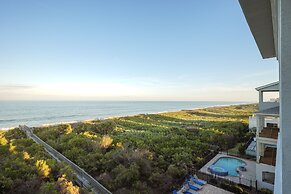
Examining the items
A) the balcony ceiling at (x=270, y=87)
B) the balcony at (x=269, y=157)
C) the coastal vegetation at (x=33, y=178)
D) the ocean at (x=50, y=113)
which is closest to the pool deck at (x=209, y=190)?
the balcony at (x=269, y=157)

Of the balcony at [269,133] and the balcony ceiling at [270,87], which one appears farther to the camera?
the balcony ceiling at [270,87]

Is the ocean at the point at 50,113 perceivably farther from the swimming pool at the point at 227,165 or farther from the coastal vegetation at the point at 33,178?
the swimming pool at the point at 227,165

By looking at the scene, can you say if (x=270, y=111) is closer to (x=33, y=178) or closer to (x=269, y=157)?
(x=269, y=157)

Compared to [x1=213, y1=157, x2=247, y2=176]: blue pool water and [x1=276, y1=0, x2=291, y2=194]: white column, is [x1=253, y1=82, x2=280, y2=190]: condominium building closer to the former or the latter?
[x1=213, y1=157, x2=247, y2=176]: blue pool water

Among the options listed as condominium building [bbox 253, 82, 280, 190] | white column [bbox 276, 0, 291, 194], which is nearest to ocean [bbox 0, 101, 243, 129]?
condominium building [bbox 253, 82, 280, 190]

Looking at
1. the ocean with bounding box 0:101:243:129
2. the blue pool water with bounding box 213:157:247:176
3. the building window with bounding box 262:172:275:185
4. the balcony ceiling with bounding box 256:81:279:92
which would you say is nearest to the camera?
the building window with bounding box 262:172:275:185

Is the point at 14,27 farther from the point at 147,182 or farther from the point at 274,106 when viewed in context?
the point at 274,106

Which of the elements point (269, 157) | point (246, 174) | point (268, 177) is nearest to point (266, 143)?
point (269, 157)

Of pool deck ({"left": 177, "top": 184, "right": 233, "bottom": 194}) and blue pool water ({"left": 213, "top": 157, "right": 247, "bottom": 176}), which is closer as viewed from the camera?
pool deck ({"left": 177, "top": 184, "right": 233, "bottom": 194})
